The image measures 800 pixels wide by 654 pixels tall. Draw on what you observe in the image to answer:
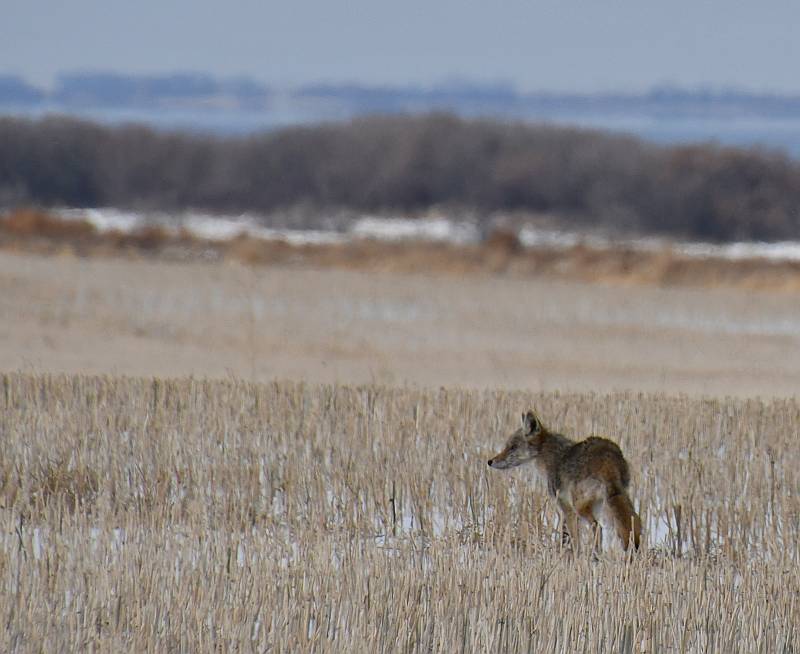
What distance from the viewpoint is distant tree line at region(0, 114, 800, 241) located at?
23172 mm

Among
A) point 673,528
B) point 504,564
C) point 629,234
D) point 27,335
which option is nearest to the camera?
point 504,564

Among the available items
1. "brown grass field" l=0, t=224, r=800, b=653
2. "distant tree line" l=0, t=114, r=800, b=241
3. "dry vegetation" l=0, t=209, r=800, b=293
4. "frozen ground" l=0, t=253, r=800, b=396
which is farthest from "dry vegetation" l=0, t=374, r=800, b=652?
"distant tree line" l=0, t=114, r=800, b=241

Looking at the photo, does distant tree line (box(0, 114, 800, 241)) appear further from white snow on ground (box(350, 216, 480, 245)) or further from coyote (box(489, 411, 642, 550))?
coyote (box(489, 411, 642, 550))

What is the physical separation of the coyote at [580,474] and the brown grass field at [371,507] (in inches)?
10.0

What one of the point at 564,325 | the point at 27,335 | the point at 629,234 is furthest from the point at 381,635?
the point at 629,234

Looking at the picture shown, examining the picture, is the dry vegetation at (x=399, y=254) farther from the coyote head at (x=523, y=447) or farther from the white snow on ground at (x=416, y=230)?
the coyote head at (x=523, y=447)

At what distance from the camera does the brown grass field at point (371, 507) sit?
5.90 metres

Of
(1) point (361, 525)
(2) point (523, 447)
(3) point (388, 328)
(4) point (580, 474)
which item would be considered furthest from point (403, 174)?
(4) point (580, 474)

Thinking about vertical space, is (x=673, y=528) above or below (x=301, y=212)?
below

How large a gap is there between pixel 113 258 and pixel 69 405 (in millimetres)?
14202

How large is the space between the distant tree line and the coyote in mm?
15621

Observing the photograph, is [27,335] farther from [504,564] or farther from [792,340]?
[504,564]

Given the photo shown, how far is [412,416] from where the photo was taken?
10352 mm

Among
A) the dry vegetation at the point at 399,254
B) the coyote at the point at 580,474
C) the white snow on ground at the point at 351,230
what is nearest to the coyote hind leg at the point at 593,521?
the coyote at the point at 580,474
